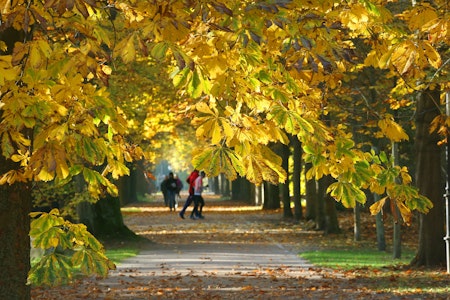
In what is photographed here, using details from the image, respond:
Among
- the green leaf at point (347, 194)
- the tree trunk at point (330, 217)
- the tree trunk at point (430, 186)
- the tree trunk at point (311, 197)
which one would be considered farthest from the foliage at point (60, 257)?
the tree trunk at point (311, 197)

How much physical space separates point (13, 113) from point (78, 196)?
16.0m

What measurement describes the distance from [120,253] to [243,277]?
732 centimetres

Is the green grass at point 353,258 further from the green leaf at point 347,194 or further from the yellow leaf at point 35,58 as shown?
the yellow leaf at point 35,58

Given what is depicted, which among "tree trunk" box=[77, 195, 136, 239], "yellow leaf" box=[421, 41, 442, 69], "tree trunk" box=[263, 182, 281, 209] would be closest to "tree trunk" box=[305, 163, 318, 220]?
"tree trunk" box=[77, 195, 136, 239]

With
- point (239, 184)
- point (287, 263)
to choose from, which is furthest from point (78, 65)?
point (239, 184)

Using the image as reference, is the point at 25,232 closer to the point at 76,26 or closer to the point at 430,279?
the point at 76,26

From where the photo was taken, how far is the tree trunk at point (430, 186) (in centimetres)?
1828

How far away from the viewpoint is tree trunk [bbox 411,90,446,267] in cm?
1828

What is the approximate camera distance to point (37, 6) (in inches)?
254

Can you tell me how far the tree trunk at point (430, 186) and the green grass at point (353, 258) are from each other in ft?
4.04

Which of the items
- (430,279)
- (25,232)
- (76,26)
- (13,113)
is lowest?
(430,279)

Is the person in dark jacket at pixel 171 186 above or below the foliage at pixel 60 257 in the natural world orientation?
above

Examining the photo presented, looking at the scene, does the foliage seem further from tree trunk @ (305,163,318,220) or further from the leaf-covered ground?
tree trunk @ (305,163,318,220)

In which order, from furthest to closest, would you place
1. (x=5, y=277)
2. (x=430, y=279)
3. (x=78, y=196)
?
(x=78, y=196) < (x=430, y=279) < (x=5, y=277)
